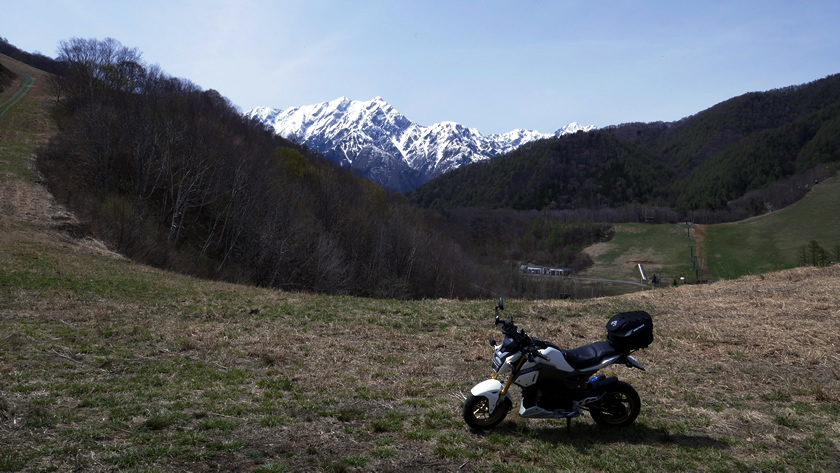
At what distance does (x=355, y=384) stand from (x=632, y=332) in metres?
4.94

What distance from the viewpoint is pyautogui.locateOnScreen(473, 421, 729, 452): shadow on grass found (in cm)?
637

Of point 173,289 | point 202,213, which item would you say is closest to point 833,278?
point 173,289

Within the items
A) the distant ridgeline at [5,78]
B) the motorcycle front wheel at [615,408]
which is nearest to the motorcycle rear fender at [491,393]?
the motorcycle front wheel at [615,408]

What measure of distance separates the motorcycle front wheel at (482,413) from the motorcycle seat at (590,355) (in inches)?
43.1

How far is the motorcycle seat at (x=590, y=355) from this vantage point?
6770 mm

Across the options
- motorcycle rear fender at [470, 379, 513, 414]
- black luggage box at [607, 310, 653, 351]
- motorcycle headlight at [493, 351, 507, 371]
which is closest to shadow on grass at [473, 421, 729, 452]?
motorcycle rear fender at [470, 379, 513, 414]

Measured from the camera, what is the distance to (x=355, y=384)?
8.86 m

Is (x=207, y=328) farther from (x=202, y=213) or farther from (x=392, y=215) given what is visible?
(x=392, y=215)

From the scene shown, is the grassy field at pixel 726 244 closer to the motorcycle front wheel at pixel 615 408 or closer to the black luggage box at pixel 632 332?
the motorcycle front wheel at pixel 615 408

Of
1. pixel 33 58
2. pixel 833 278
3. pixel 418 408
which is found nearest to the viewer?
pixel 418 408

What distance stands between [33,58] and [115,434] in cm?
14785

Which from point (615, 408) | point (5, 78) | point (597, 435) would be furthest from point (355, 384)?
point (5, 78)

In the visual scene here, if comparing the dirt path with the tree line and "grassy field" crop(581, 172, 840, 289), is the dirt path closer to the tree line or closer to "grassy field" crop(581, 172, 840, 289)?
the tree line

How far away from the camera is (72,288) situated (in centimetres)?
1703
